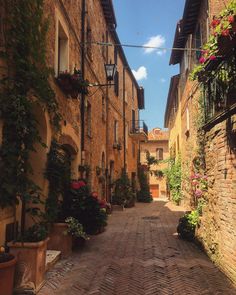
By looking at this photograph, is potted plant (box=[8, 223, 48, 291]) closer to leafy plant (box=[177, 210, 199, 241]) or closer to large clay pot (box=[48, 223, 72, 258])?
large clay pot (box=[48, 223, 72, 258])

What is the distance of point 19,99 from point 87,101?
6167 mm

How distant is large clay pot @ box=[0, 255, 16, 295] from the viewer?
3.89 meters

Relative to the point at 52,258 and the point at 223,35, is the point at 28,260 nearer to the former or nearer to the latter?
the point at 52,258

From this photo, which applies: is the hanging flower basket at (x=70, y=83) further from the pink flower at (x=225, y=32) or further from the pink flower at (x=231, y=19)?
the pink flower at (x=231, y=19)

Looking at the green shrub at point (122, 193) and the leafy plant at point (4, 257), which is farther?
the green shrub at point (122, 193)

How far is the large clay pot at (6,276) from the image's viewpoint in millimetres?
3887

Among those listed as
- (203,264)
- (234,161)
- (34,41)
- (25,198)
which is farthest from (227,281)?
(34,41)

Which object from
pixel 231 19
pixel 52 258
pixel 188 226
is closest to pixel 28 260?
pixel 52 258

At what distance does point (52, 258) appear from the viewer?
5938 millimetres

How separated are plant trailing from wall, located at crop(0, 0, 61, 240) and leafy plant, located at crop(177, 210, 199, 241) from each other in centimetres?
467

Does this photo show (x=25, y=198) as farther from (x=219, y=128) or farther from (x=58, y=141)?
(x=219, y=128)

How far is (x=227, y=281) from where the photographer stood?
5.25 meters

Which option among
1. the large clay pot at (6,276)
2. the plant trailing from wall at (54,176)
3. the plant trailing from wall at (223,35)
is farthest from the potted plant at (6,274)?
the plant trailing from wall at (223,35)

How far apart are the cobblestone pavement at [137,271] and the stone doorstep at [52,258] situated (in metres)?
0.12
